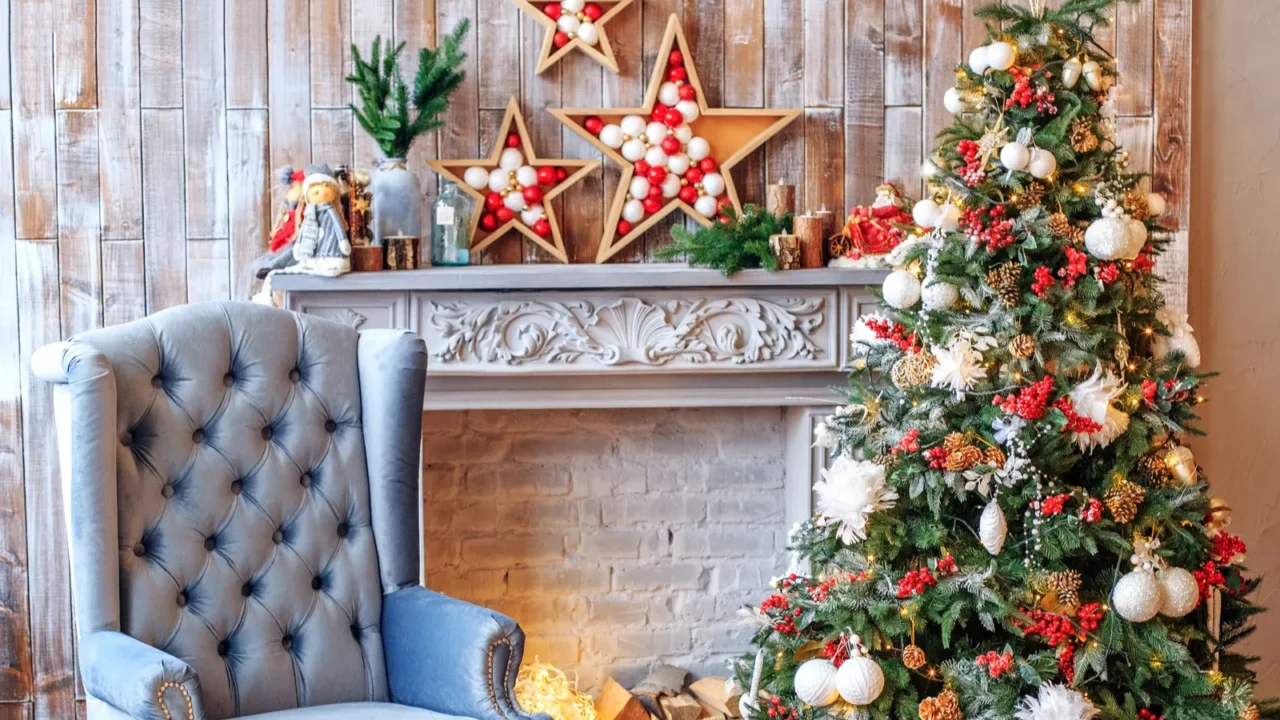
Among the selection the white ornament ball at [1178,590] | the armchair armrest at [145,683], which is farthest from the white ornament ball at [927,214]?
the armchair armrest at [145,683]

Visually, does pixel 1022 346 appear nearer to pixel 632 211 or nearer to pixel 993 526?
pixel 993 526

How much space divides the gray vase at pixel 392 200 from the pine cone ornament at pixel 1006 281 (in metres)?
1.33

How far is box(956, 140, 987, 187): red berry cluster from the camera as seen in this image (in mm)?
2271

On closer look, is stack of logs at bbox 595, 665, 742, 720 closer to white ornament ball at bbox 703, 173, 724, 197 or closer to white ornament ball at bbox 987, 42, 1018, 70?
white ornament ball at bbox 703, 173, 724, 197

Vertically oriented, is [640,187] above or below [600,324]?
above

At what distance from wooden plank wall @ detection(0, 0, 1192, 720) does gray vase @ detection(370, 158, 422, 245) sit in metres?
0.17

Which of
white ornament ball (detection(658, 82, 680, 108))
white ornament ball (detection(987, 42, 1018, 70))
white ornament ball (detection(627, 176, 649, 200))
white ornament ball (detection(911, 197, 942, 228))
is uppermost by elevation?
white ornament ball (detection(658, 82, 680, 108))

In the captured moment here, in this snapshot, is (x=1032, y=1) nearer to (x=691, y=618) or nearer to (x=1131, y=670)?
(x=1131, y=670)

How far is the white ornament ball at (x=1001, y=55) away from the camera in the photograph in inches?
87.8

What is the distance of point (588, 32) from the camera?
2.88 metres

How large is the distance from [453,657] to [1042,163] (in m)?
1.41

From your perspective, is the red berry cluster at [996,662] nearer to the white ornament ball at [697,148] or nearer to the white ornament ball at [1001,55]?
the white ornament ball at [1001,55]

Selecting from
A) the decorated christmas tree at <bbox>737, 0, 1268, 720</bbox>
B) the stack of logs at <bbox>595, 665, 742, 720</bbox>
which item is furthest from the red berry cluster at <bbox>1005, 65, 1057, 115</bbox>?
the stack of logs at <bbox>595, 665, 742, 720</bbox>

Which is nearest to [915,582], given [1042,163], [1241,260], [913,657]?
[913,657]
